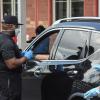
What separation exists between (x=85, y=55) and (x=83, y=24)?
443mm

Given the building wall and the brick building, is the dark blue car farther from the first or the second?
the brick building

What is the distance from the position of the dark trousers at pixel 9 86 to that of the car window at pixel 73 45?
70 centimetres

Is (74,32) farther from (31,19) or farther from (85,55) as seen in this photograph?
(31,19)

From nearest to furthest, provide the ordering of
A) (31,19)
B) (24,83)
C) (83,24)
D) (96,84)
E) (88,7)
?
1. (96,84)
2. (83,24)
3. (24,83)
4. (88,7)
5. (31,19)

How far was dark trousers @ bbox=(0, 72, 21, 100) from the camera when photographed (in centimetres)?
695

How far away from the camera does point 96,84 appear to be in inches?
234

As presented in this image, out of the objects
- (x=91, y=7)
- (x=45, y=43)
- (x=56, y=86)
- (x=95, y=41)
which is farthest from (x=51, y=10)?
(x=95, y=41)

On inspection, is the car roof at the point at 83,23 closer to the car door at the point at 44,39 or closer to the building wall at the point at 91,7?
the car door at the point at 44,39

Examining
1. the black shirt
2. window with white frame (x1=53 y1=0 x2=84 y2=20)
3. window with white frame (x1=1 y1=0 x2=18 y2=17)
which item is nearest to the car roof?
the black shirt

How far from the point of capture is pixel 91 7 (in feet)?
51.6

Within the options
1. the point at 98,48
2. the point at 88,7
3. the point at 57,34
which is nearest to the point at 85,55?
the point at 98,48

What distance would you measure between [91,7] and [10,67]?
30.0 feet

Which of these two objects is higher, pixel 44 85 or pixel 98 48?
pixel 98 48

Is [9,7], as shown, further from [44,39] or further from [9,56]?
[9,56]
